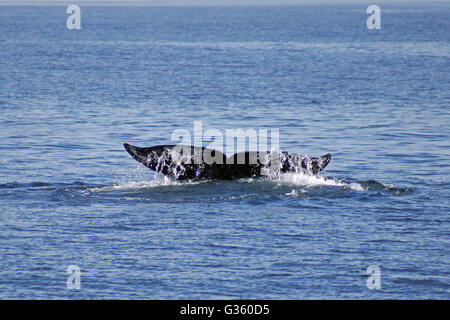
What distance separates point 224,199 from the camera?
17.0 meters

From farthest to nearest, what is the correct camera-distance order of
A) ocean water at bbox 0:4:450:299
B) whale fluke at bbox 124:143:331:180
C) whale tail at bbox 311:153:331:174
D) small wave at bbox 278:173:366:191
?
small wave at bbox 278:173:366:191 < whale tail at bbox 311:153:331:174 < whale fluke at bbox 124:143:331:180 < ocean water at bbox 0:4:450:299

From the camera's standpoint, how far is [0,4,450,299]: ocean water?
514 inches

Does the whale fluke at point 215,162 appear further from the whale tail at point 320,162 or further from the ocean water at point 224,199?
the ocean water at point 224,199

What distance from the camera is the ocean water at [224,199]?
13.1m

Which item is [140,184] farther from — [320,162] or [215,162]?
[320,162]

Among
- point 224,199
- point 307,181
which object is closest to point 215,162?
point 224,199

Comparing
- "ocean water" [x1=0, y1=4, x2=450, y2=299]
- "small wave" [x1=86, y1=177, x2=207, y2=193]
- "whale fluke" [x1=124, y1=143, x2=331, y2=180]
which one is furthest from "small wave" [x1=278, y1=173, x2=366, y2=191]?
"small wave" [x1=86, y1=177, x2=207, y2=193]

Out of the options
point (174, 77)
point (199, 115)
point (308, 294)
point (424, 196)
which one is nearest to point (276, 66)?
point (174, 77)

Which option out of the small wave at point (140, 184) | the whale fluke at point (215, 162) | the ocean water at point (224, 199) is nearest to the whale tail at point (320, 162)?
the whale fluke at point (215, 162)

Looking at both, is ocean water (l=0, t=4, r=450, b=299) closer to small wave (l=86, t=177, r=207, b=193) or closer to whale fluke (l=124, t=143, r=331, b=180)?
small wave (l=86, t=177, r=207, b=193)

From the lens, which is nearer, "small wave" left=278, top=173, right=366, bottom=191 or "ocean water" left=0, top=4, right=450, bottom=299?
"ocean water" left=0, top=4, right=450, bottom=299

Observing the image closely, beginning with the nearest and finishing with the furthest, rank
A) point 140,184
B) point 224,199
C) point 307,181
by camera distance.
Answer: point 224,199, point 307,181, point 140,184
